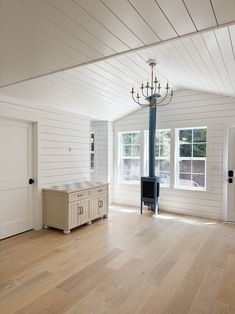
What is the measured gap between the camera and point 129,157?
6.14 m

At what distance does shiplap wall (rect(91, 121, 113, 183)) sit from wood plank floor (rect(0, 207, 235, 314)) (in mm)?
2118

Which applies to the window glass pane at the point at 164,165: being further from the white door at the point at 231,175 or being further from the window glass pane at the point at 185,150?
the white door at the point at 231,175

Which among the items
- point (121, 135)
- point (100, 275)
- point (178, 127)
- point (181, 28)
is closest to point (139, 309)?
point (100, 275)

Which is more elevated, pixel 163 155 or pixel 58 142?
pixel 58 142

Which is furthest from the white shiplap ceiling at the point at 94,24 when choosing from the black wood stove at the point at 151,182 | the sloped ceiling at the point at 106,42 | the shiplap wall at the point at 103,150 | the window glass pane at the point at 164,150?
the shiplap wall at the point at 103,150

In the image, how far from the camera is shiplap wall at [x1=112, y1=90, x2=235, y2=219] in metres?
4.71

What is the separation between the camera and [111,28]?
1.66 metres

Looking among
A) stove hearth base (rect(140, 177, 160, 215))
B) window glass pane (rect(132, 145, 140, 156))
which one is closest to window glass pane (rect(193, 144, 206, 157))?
stove hearth base (rect(140, 177, 160, 215))

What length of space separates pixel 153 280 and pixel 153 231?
5.23 ft

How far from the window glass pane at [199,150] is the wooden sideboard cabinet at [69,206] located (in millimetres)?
2381

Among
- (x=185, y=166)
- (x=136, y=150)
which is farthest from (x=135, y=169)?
(x=185, y=166)

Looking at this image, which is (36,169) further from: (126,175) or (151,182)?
(126,175)

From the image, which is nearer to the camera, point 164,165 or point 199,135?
point 199,135

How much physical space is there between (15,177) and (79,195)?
118 cm
